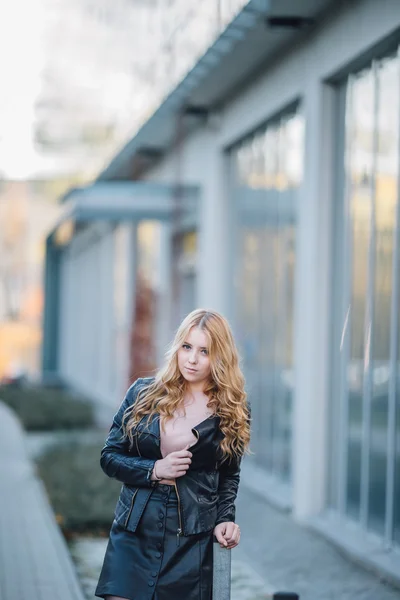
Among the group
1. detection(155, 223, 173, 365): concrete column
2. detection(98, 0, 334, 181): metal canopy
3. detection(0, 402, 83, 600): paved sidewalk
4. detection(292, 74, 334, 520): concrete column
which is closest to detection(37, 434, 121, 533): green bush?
detection(0, 402, 83, 600): paved sidewalk

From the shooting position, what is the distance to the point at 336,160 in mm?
9195

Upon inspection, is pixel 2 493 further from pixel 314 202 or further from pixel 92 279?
pixel 92 279

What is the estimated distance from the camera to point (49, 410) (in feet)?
63.4

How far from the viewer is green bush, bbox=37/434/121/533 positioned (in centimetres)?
916

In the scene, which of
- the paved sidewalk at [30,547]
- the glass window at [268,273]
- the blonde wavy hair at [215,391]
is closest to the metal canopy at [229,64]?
the glass window at [268,273]

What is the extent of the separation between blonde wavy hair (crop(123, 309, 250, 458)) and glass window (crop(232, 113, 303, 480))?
673 centimetres

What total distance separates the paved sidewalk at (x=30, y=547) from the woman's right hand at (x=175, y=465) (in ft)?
9.66

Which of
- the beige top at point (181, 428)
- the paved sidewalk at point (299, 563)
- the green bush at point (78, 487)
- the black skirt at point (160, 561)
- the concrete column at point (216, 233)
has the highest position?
the concrete column at point (216, 233)

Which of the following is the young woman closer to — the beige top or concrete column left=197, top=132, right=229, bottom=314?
the beige top

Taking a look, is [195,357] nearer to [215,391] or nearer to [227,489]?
[215,391]

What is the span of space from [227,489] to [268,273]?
7.72 meters

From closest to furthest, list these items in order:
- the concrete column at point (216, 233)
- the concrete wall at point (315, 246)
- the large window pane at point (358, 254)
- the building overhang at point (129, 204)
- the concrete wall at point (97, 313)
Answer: the large window pane at point (358, 254)
the concrete wall at point (315, 246)
the concrete column at point (216, 233)
the building overhang at point (129, 204)
the concrete wall at point (97, 313)

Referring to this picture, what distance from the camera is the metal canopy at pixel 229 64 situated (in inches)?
354

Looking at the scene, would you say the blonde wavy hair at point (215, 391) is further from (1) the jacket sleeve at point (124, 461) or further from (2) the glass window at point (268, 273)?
(2) the glass window at point (268, 273)
